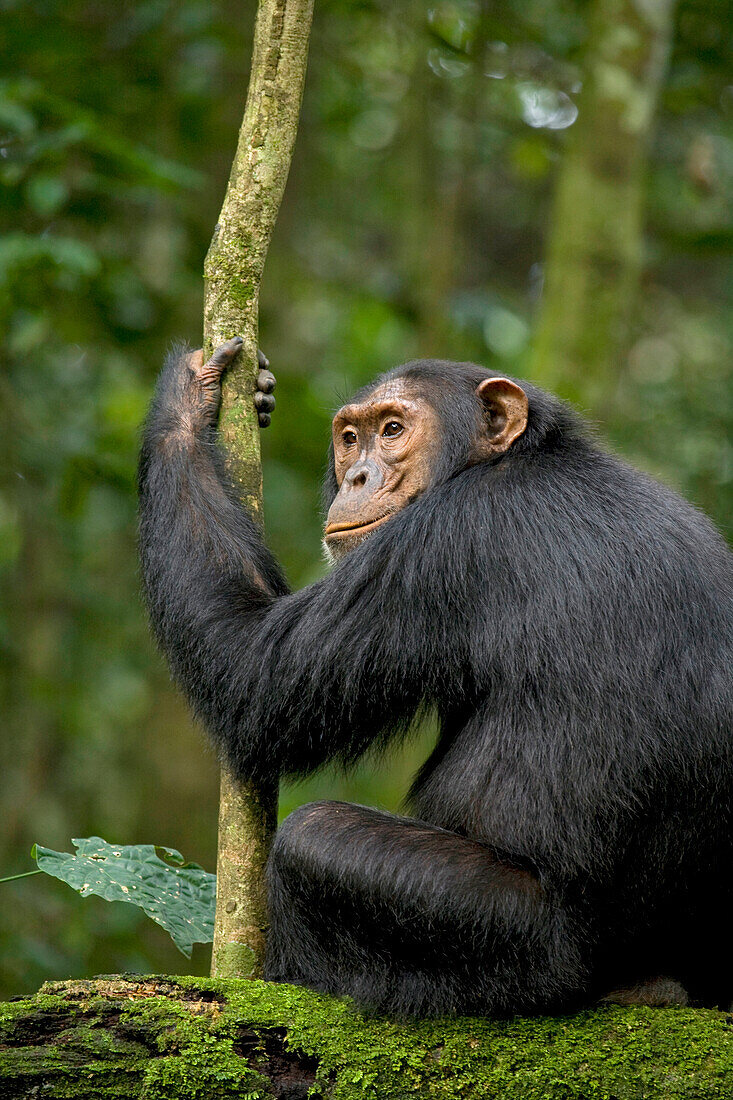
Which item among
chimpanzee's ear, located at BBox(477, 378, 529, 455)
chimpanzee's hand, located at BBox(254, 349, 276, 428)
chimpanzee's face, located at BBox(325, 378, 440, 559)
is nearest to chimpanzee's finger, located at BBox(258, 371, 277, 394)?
chimpanzee's hand, located at BBox(254, 349, 276, 428)

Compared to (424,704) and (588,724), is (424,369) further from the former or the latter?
(588,724)

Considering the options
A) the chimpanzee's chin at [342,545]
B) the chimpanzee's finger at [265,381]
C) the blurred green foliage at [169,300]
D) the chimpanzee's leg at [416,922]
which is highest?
the blurred green foliage at [169,300]

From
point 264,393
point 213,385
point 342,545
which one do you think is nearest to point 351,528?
point 342,545

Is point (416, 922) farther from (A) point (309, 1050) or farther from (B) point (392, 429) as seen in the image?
(B) point (392, 429)

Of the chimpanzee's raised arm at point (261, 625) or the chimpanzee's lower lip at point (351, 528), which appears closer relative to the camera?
the chimpanzee's raised arm at point (261, 625)

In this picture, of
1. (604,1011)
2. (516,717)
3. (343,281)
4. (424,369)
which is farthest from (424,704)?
(343,281)

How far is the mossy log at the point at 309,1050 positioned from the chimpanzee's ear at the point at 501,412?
90.1 inches

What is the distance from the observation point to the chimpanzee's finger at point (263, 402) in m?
4.79

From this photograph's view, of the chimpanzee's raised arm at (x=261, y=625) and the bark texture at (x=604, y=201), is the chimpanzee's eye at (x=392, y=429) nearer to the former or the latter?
the chimpanzee's raised arm at (x=261, y=625)

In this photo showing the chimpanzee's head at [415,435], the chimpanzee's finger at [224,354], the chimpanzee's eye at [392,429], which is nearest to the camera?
the chimpanzee's finger at [224,354]

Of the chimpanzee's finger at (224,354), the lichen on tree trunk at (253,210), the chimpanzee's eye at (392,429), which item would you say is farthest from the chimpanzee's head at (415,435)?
the chimpanzee's finger at (224,354)

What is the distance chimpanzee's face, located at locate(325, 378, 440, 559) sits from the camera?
4.82m

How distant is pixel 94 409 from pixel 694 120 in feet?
29.5

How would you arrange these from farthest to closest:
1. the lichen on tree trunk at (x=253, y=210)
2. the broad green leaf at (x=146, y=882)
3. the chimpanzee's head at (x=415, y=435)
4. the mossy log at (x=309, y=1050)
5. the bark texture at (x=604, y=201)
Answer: the bark texture at (x=604, y=201), the chimpanzee's head at (x=415, y=435), the lichen on tree trunk at (x=253, y=210), the broad green leaf at (x=146, y=882), the mossy log at (x=309, y=1050)
